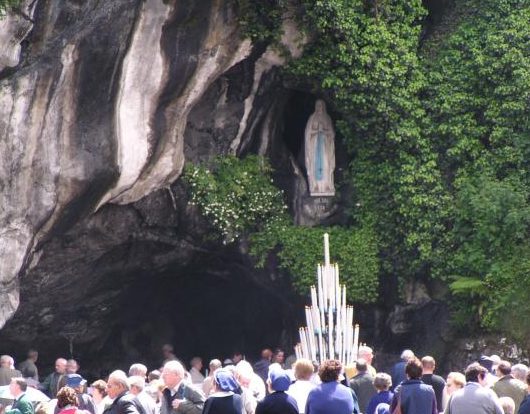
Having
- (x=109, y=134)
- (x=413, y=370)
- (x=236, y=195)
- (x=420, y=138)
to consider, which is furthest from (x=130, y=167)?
(x=413, y=370)

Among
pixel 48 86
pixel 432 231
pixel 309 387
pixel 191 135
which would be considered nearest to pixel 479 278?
pixel 432 231

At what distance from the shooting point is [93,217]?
67.7ft

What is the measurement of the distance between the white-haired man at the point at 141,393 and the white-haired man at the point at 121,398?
4.5 inches

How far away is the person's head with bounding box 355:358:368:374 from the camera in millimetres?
13992

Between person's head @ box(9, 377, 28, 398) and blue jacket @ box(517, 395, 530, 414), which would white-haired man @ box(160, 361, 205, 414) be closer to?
person's head @ box(9, 377, 28, 398)

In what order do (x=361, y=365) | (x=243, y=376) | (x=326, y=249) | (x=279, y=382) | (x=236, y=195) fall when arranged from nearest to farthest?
1. (x=279, y=382)
2. (x=243, y=376)
3. (x=361, y=365)
4. (x=326, y=249)
5. (x=236, y=195)

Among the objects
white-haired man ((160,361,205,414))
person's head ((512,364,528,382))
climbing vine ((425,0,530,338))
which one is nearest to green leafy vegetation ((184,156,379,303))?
climbing vine ((425,0,530,338))

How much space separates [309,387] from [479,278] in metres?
8.45

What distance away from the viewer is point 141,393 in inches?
450

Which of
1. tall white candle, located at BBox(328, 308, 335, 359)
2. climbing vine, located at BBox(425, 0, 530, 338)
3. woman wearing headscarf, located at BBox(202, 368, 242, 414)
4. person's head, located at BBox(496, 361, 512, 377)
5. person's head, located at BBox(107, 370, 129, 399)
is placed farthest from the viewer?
climbing vine, located at BBox(425, 0, 530, 338)

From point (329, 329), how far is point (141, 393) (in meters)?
8.48

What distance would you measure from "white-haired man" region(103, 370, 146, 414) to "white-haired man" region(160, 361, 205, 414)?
2.38 feet

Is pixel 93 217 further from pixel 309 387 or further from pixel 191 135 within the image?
pixel 309 387

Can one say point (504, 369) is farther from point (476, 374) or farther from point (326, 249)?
point (326, 249)
